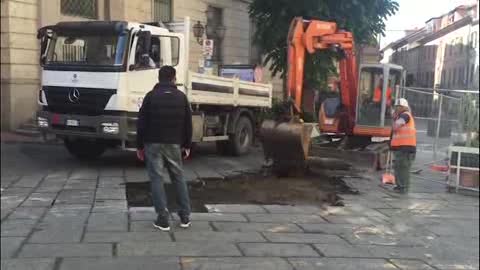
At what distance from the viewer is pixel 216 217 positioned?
614 centimetres

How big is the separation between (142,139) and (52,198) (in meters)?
1.87


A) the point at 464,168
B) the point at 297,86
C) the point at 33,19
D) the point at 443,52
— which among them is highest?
the point at 443,52

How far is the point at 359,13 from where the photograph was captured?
1345 centimetres

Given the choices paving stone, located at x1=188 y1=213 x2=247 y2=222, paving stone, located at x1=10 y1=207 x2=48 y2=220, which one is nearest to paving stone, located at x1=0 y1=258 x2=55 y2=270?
paving stone, located at x1=10 y1=207 x2=48 y2=220

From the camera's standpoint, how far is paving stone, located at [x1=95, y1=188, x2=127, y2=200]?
271 inches

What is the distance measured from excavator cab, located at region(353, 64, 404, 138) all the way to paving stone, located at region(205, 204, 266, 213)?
21.5 feet

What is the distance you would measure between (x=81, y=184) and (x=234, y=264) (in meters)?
3.92

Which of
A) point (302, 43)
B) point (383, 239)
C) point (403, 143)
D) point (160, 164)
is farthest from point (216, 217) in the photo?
point (302, 43)

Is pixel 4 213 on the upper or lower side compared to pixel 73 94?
lower

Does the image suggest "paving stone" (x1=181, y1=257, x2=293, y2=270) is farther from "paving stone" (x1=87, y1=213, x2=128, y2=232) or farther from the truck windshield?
the truck windshield

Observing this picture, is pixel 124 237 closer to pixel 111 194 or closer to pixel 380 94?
pixel 111 194

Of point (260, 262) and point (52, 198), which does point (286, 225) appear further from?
point (52, 198)

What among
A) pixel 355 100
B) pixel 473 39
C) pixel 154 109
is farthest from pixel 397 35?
pixel 154 109

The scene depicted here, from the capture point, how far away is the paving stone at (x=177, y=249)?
463cm
